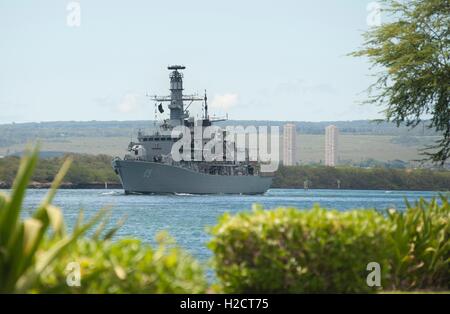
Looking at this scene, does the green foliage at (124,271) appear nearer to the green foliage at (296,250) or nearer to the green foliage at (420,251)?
the green foliage at (296,250)

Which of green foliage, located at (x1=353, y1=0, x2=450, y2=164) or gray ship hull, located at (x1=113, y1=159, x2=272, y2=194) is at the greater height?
green foliage, located at (x1=353, y1=0, x2=450, y2=164)

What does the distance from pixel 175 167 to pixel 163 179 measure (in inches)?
81.8

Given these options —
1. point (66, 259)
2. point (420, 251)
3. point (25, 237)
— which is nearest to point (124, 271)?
point (66, 259)

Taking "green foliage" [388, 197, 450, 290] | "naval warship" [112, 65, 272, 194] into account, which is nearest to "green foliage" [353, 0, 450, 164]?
"green foliage" [388, 197, 450, 290]

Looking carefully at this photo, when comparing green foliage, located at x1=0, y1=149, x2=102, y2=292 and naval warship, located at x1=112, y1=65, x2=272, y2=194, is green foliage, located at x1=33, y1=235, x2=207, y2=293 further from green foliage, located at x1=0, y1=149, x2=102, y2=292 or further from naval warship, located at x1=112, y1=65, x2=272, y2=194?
naval warship, located at x1=112, y1=65, x2=272, y2=194

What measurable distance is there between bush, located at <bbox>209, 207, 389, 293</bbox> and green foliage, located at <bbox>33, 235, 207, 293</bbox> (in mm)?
1143

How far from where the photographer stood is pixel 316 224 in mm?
11188

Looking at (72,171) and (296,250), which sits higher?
(296,250)

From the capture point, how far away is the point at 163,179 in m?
115

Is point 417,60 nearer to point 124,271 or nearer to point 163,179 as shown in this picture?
point 124,271

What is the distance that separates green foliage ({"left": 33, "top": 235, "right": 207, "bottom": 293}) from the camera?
9.20 meters
